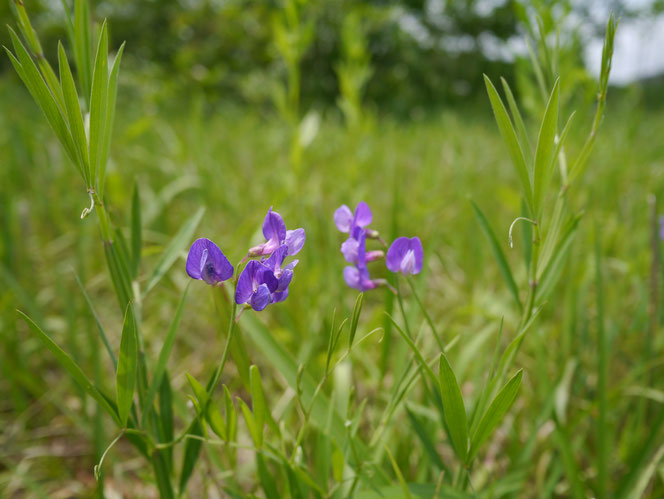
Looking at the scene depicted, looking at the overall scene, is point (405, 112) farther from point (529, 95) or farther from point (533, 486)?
point (533, 486)

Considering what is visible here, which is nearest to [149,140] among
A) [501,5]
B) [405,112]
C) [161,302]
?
[161,302]

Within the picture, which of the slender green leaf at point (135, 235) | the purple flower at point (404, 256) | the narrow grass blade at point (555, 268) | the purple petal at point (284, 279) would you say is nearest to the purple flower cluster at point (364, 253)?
the purple flower at point (404, 256)

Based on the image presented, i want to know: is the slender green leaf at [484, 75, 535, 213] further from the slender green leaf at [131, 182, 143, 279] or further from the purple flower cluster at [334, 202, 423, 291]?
the slender green leaf at [131, 182, 143, 279]

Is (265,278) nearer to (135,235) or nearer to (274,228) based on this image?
(274,228)

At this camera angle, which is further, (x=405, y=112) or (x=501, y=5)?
(x=501, y=5)

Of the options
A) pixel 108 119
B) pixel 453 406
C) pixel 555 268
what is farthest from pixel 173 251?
pixel 555 268

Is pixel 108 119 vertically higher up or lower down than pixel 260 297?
higher up

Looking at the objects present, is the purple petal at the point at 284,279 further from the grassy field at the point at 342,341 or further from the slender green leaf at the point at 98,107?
the slender green leaf at the point at 98,107

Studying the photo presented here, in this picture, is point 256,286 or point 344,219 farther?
point 344,219
